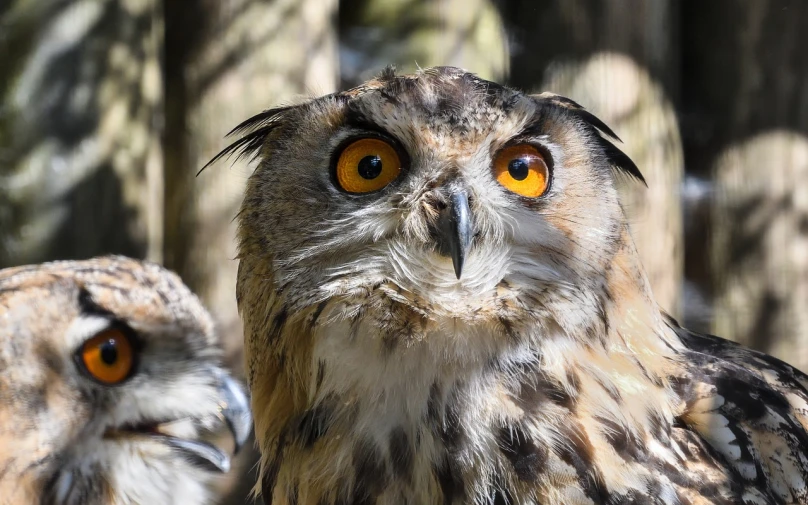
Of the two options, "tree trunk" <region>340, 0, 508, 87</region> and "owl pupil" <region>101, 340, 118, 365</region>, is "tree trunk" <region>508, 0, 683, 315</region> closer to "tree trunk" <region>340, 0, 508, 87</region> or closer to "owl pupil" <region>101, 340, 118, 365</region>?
"tree trunk" <region>340, 0, 508, 87</region>

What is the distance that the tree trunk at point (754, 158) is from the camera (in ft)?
7.75

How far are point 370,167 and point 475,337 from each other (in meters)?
0.26

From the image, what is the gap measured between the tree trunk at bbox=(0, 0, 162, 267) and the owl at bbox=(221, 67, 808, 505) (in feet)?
2.88

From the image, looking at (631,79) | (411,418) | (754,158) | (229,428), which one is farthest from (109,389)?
(754,158)

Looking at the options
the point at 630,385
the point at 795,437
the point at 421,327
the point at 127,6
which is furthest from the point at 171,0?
the point at 795,437

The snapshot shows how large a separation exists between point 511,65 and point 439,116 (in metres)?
1.17

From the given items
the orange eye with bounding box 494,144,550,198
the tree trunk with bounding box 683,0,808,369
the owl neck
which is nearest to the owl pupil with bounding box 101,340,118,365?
the owl neck

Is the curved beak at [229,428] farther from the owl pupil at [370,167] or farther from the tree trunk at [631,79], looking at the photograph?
the tree trunk at [631,79]

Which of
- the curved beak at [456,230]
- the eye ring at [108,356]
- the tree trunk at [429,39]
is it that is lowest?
the eye ring at [108,356]

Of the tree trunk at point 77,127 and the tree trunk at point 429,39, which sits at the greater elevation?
the tree trunk at point 429,39

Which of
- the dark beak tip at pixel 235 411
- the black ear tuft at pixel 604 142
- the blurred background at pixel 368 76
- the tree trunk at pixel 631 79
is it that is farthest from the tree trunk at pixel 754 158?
the dark beak tip at pixel 235 411

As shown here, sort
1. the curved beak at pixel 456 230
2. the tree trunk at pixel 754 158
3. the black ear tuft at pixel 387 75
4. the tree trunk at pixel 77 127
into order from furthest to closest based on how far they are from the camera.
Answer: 1. the tree trunk at pixel 754 158
2. the tree trunk at pixel 77 127
3. the black ear tuft at pixel 387 75
4. the curved beak at pixel 456 230

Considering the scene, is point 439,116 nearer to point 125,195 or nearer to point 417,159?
point 417,159

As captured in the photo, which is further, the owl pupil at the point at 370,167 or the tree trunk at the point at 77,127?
the tree trunk at the point at 77,127
